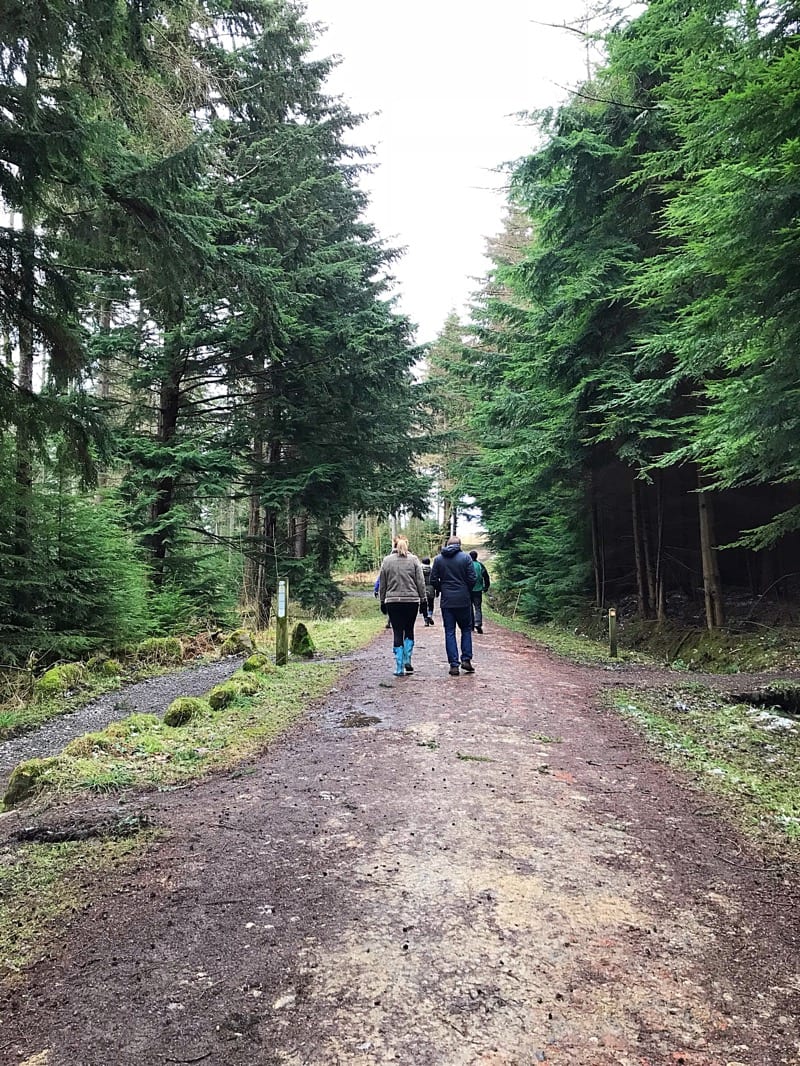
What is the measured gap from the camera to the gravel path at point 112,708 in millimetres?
7203

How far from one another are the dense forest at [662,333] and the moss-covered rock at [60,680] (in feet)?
31.2

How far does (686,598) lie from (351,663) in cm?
947

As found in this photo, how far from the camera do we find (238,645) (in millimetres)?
13250

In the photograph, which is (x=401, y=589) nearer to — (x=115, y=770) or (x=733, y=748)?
(x=733, y=748)

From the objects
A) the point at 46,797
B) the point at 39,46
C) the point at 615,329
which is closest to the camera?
the point at 46,797

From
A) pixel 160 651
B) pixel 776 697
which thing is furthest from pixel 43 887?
pixel 160 651

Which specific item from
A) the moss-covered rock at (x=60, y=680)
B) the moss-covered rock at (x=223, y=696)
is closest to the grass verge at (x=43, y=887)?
the moss-covered rock at (x=223, y=696)

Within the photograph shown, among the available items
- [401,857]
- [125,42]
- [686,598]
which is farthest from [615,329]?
[401,857]

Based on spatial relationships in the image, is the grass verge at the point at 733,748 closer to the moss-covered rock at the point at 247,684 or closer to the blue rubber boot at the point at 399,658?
the blue rubber boot at the point at 399,658

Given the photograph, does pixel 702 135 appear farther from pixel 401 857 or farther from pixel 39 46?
pixel 401 857

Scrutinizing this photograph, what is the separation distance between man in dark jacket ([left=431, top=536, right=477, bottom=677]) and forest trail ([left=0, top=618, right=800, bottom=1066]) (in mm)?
3831

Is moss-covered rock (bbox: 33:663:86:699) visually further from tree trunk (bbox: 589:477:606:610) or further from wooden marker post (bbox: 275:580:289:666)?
tree trunk (bbox: 589:477:606:610)

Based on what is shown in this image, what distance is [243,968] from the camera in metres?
2.66

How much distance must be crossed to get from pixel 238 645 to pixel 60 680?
12.9ft
